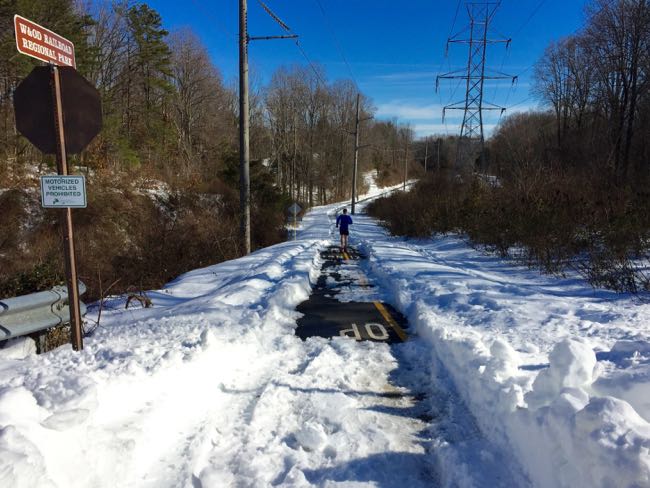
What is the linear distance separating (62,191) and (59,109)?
0.87m

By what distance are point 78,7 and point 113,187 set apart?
16.9 meters

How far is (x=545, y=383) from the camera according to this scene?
11.2 feet

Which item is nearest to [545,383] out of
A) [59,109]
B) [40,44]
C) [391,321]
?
[391,321]

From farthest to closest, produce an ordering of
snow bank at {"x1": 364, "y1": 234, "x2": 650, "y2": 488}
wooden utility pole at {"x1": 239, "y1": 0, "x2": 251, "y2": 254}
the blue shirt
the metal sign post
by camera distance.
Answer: the blue shirt
wooden utility pole at {"x1": 239, "y1": 0, "x2": 251, "y2": 254}
the metal sign post
snow bank at {"x1": 364, "y1": 234, "x2": 650, "y2": 488}

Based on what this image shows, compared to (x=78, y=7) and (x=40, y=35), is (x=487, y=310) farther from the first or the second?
(x=78, y=7)

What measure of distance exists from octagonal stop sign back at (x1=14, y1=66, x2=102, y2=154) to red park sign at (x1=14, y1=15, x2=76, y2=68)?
0.12m

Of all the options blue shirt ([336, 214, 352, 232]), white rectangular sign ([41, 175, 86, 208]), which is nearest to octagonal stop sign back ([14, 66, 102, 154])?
white rectangular sign ([41, 175, 86, 208])

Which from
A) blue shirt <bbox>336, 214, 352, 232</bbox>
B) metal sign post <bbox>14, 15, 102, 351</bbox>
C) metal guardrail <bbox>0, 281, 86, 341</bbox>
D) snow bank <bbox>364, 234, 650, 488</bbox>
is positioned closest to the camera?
snow bank <bbox>364, 234, 650, 488</bbox>

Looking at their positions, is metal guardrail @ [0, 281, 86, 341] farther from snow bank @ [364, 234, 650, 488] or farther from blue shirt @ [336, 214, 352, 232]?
blue shirt @ [336, 214, 352, 232]

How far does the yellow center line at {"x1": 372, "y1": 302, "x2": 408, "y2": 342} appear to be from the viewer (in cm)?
651

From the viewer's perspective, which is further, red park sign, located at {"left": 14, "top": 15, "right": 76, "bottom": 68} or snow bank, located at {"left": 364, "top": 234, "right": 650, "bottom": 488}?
red park sign, located at {"left": 14, "top": 15, "right": 76, "bottom": 68}

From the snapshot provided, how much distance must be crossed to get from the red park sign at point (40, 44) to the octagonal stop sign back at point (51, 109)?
0.12 metres

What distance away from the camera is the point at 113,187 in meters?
19.7

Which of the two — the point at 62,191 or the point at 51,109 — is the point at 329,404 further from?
the point at 51,109
